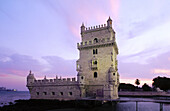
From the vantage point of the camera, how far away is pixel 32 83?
3609cm

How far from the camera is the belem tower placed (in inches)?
1214

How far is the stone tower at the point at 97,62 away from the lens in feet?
102

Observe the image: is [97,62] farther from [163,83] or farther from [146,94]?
[163,83]

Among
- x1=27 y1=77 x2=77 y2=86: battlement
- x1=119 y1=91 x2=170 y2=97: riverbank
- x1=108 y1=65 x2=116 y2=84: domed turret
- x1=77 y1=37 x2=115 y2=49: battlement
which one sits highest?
x1=77 y1=37 x2=115 y2=49: battlement

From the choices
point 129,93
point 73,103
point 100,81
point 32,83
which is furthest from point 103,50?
point 129,93

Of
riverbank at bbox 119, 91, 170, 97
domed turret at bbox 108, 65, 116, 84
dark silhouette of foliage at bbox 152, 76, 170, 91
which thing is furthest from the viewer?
dark silhouette of foliage at bbox 152, 76, 170, 91

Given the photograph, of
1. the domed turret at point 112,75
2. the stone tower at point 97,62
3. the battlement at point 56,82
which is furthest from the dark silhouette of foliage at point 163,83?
the battlement at point 56,82

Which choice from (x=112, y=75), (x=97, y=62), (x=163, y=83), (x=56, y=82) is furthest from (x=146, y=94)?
(x=56, y=82)

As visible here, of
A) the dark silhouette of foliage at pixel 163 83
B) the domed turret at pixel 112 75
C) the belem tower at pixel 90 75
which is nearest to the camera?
the domed turret at pixel 112 75

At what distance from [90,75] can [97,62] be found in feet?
11.5

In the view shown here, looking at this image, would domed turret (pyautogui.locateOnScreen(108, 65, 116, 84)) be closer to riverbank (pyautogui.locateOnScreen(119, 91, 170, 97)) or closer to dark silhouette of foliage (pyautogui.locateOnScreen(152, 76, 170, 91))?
riverbank (pyautogui.locateOnScreen(119, 91, 170, 97))

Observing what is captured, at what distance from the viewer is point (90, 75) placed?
33.3 metres

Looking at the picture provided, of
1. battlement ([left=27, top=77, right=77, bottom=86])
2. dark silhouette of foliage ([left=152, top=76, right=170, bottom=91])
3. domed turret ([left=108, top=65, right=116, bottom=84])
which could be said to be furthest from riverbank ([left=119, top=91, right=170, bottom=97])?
battlement ([left=27, top=77, right=77, bottom=86])

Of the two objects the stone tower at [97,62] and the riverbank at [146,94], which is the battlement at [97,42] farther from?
the riverbank at [146,94]
